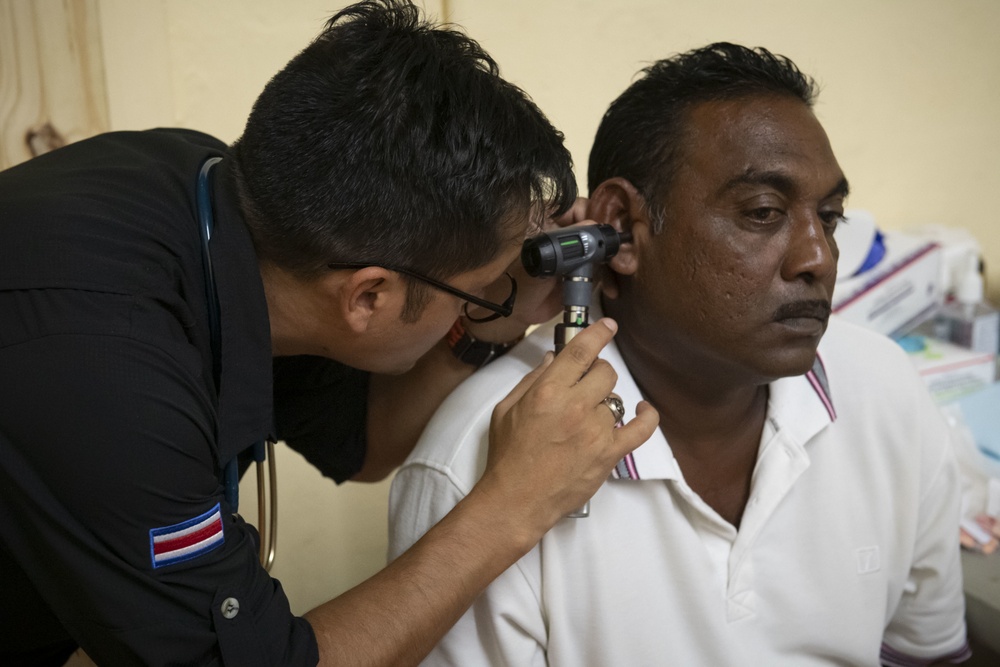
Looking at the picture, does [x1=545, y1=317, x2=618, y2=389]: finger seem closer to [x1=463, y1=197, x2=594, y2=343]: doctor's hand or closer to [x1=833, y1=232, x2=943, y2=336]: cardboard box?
[x1=463, y1=197, x2=594, y2=343]: doctor's hand

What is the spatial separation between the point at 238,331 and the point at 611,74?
1.24 metres

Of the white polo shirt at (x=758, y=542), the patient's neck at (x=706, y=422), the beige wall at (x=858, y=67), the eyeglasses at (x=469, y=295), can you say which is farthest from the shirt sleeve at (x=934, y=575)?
the beige wall at (x=858, y=67)

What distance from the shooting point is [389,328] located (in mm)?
1134

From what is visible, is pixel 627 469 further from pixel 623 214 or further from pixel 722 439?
pixel 623 214

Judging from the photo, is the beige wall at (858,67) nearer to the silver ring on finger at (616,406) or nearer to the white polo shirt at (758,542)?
the white polo shirt at (758,542)

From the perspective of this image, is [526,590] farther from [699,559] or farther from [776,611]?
[776,611]

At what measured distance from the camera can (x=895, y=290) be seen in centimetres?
200

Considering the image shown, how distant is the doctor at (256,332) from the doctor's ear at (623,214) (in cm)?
9

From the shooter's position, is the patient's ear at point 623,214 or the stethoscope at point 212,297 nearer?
the stethoscope at point 212,297

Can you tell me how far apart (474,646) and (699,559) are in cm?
34

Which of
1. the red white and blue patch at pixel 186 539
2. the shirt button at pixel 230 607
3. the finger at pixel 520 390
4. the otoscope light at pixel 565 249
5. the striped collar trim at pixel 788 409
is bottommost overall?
the shirt button at pixel 230 607

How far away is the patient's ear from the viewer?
4.11ft

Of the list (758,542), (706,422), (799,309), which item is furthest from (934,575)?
(799,309)

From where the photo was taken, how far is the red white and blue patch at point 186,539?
0.88m
